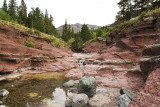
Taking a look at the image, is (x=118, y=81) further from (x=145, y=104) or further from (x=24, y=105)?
(x=24, y=105)

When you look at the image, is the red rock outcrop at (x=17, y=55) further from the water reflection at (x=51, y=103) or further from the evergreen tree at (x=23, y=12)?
the evergreen tree at (x=23, y=12)

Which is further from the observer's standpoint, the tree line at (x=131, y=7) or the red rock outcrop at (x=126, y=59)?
the tree line at (x=131, y=7)

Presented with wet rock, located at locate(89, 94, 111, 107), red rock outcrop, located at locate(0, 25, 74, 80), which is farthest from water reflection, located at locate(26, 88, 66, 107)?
red rock outcrop, located at locate(0, 25, 74, 80)

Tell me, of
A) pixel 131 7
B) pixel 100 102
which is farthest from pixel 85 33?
pixel 100 102

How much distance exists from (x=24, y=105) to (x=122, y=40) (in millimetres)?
11281

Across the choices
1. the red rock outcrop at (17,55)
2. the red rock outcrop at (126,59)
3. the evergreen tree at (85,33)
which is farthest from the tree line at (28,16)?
the red rock outcrop at (126,59)

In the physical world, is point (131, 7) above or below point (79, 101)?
above

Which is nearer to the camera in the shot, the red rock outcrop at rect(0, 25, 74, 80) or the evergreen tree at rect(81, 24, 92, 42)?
the red rock outcrop at rect(0, 25, 74, 80)

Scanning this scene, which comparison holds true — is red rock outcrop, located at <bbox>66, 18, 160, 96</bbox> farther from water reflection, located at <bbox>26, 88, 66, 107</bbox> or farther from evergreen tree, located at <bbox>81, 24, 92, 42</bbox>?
evergreen tree, located at <bbox>81, 24, 92, 42</bbox>

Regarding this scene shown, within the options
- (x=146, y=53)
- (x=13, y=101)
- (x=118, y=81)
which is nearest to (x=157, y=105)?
(x=146, y=53)

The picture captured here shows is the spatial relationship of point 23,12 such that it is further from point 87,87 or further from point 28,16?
point 87,87

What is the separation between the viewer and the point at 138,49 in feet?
33.2

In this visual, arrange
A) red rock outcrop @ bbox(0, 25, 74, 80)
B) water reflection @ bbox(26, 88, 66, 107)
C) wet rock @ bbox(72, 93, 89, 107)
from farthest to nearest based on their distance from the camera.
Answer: red rock outcrop @ bbox(0, 25, 74, 80) < water reflection @ bbox(26, 88, 66, 107) < wet rock @ bbox(72, 93, 89, 107)

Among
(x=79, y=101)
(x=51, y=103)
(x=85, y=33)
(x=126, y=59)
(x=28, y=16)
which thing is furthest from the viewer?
(x=85, y=33)
